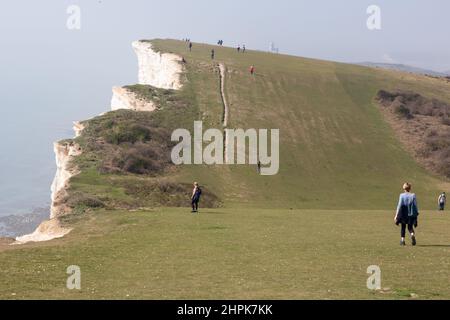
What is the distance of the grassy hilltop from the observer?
19.0m

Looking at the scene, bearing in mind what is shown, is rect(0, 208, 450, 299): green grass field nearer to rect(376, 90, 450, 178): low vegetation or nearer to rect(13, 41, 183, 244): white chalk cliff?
rect(13, 41, 183, 244): white chalk cliff

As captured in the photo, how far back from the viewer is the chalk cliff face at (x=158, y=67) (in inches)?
4011

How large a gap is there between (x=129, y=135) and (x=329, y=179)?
24732 mm

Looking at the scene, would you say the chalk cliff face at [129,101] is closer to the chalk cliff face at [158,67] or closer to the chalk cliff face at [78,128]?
the chalk cliff face at [158,67]

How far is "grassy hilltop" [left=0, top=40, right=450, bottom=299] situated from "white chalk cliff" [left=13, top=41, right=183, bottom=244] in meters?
1.48

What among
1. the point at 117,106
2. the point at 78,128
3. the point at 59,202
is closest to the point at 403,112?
the point at 117,106

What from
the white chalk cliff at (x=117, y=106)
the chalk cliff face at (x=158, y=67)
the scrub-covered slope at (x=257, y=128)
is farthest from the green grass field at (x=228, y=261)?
the chalk cliff face at (x=158, y=67)

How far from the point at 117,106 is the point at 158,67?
23.0m

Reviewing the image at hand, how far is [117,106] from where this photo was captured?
95875mm

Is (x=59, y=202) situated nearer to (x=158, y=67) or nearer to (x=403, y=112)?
(x=403, y=112)

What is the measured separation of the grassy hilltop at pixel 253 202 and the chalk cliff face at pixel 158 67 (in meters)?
2.41

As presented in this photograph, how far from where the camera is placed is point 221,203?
56.5m

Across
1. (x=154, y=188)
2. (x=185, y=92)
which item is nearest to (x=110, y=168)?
(x=154, y=188)

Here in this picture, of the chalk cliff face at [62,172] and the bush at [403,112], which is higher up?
the bush at [403,112]
